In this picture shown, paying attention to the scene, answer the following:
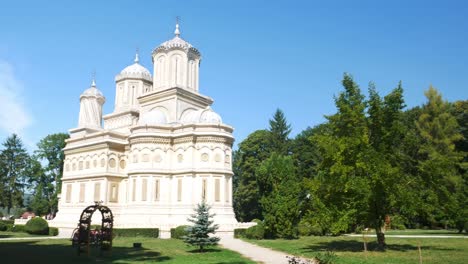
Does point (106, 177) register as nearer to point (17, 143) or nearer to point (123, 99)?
point (123, 99)

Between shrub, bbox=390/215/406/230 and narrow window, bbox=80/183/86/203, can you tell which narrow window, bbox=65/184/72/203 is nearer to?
narrow window, bbox=80/183/86/203

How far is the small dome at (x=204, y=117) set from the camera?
36031 millimetres

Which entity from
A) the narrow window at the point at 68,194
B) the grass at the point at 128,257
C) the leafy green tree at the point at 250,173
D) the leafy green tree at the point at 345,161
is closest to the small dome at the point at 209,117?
the leafy green tree at the point at 250,173

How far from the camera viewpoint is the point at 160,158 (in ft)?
115

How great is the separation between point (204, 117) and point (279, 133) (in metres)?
18.6

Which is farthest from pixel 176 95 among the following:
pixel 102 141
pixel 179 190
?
pixel 179 190

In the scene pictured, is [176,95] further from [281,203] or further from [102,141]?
[281,203]

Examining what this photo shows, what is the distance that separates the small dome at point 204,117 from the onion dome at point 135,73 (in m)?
10.9

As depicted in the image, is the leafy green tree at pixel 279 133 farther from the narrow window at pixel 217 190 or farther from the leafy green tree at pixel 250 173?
the narrow window at pixel 217 190

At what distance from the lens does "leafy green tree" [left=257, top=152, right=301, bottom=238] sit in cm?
2639

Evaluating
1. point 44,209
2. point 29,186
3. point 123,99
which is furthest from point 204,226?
point 29,186

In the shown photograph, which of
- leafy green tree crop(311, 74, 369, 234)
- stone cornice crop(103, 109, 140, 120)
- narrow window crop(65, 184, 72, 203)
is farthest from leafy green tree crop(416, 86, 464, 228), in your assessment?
narrow window crop(65, 184, 72, 203)

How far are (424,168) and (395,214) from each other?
2795 millimetres

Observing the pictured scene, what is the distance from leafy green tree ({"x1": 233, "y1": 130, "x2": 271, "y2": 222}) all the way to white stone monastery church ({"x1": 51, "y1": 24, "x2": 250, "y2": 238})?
12.2 m
